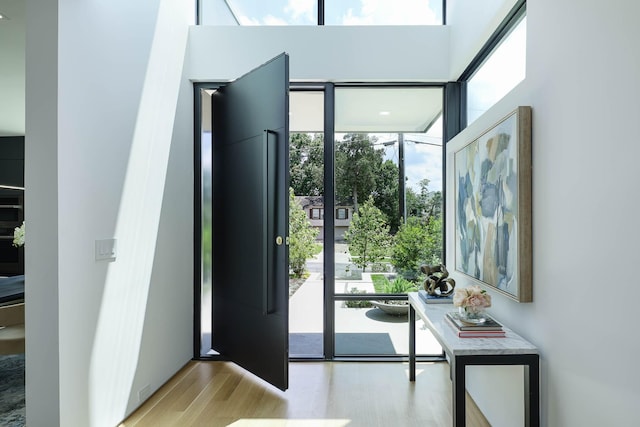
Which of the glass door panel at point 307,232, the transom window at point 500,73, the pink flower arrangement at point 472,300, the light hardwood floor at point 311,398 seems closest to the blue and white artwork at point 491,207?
the pink flower arrangement at point 472,300

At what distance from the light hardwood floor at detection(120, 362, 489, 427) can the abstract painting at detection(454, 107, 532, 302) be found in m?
0.93

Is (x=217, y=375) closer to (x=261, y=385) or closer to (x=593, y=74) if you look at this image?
(x=261, y=385)

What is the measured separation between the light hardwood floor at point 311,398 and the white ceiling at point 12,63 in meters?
2.81

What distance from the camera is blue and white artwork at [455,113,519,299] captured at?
5.99 feet

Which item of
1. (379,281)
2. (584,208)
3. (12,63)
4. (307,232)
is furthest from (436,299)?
(12,63)

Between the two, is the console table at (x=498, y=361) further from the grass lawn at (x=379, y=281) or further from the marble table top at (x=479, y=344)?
the grass lawn at (x=379, y=281)

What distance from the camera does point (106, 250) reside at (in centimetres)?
214

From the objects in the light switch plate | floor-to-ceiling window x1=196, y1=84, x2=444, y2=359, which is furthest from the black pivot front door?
the light switch plate

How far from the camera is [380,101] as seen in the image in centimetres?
332

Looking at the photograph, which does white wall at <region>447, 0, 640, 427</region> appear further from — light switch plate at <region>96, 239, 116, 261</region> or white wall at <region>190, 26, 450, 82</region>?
light switch plate at <region>96, 239, 116, 261</region>

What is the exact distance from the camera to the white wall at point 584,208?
115 centimetres

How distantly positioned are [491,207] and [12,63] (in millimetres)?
4185

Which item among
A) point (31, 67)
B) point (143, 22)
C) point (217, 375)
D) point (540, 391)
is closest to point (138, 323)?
point (217, 375)

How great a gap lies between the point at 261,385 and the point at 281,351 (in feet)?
1.38
